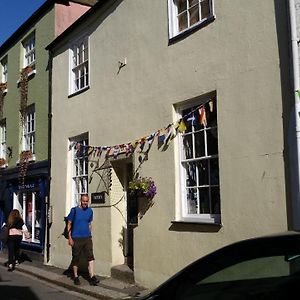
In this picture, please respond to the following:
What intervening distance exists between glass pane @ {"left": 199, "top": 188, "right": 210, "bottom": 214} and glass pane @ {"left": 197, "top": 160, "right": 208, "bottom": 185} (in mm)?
133

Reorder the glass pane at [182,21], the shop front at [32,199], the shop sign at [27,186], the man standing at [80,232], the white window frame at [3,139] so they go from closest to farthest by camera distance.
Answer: the glass pane at [182,21] → the man standing at [80,232] → the shop front at [32,199] → the shop sign at [27,186] → the white window frame at [3,139]

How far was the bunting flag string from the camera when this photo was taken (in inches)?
330

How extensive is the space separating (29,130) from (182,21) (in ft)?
28.3

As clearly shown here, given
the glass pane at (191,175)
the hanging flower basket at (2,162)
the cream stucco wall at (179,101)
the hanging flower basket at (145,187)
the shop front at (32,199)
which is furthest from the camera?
the hanging flower basket at (2,162)

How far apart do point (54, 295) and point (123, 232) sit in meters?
2.00

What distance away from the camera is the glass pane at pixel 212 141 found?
27.1 feet

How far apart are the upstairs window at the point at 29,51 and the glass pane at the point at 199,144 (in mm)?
9127

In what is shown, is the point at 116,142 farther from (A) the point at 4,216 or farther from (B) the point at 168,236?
(A) the point at 4,216

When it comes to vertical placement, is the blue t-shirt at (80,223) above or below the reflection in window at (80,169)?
below

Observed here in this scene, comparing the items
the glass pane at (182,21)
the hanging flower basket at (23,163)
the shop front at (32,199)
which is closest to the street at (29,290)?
the shop front at (32,199)

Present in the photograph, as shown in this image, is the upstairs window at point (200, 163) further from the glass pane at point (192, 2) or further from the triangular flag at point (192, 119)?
the glass pane at point (192, 2)

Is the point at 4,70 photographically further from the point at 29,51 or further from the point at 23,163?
the point at 23,163

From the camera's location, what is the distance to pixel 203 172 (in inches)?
336

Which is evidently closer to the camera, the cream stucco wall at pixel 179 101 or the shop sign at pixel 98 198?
the cream stucco wall at pixel 179 101
